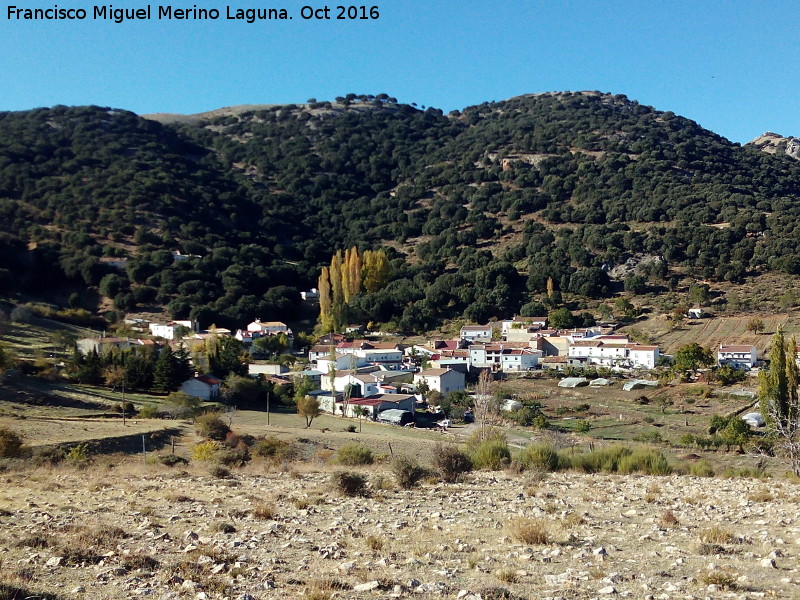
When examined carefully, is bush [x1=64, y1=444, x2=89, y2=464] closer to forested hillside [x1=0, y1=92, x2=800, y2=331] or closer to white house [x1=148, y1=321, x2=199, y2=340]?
white house [x1=148, y1=321, x2=199, y2=340]

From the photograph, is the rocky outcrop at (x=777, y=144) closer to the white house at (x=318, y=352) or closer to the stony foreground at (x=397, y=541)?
the white house at (x=318, y=352)

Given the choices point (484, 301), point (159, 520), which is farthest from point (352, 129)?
point (159, 520)

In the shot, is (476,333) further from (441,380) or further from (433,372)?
(441,380)

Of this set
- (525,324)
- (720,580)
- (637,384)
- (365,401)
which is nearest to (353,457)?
(720,580)

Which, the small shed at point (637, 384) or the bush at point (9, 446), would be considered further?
the small shed at point (637, 384)

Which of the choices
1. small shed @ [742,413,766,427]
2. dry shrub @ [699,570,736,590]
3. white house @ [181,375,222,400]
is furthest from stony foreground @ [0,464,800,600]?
white house @ [181,375,222,400]

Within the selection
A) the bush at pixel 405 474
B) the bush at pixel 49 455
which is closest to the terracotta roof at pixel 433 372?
the bush at pixel 49 455
